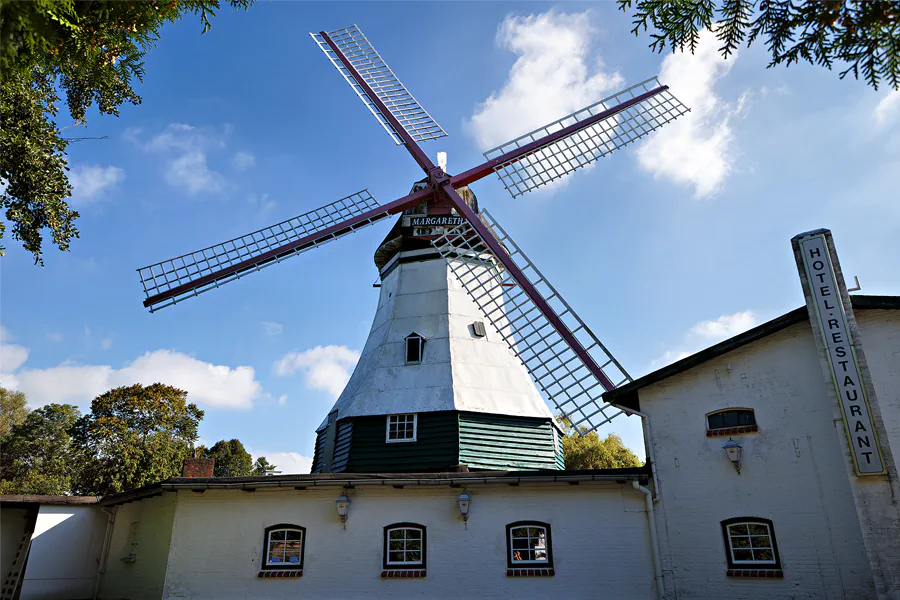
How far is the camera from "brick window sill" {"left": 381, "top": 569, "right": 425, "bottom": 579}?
1055 cm

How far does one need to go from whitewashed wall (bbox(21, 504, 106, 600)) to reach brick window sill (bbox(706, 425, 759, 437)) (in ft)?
47.3

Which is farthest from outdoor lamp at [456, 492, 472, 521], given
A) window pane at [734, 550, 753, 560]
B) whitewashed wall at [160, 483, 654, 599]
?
window pane at [734, 550, 753, 560]

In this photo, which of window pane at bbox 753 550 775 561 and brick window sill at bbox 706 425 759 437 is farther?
brick window sill at bbox 706 425 759 437

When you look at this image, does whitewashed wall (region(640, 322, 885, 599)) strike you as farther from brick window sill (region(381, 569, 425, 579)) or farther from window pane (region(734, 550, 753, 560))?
brick window sill (region(381, 569, 425, 579))

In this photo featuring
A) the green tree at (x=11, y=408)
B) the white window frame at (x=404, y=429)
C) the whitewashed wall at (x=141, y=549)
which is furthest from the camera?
the green tree at (x=11, y=408)

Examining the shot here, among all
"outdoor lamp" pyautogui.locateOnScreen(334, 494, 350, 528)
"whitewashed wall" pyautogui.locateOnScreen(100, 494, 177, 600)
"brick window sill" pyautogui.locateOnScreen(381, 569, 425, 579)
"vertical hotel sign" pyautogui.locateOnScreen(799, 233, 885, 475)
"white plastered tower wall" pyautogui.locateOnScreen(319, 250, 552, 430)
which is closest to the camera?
"vertical hotel sign" pyautogui.locateOnScreen(799, 233, 885, 475)

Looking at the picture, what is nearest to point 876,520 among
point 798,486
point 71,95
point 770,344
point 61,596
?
point 798,486

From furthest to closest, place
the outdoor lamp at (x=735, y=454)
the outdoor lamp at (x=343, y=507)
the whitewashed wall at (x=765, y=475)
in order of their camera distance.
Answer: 1. the outdoor lamp at (x=343, y=507)
2. the outdoor lamp at (x=735, y=454)
3. the whitewashed wall at (x=765, y=475)

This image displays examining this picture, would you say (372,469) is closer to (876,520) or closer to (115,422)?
(876,520)

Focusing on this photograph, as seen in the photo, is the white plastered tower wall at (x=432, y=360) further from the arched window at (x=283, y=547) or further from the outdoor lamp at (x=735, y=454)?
the outdoor lamp at (x=735, y=454)

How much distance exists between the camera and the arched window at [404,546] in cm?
1077

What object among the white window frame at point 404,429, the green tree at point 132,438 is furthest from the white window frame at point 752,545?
the green tree at point 132,438

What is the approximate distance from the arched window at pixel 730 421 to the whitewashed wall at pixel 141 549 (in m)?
9.35

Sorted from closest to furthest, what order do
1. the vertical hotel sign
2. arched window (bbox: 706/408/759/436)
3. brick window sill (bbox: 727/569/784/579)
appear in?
the vertical hotel sign < brick window sill (bbox: 727/569/784/579) < arched window (bbox: 706/408/759/436)
